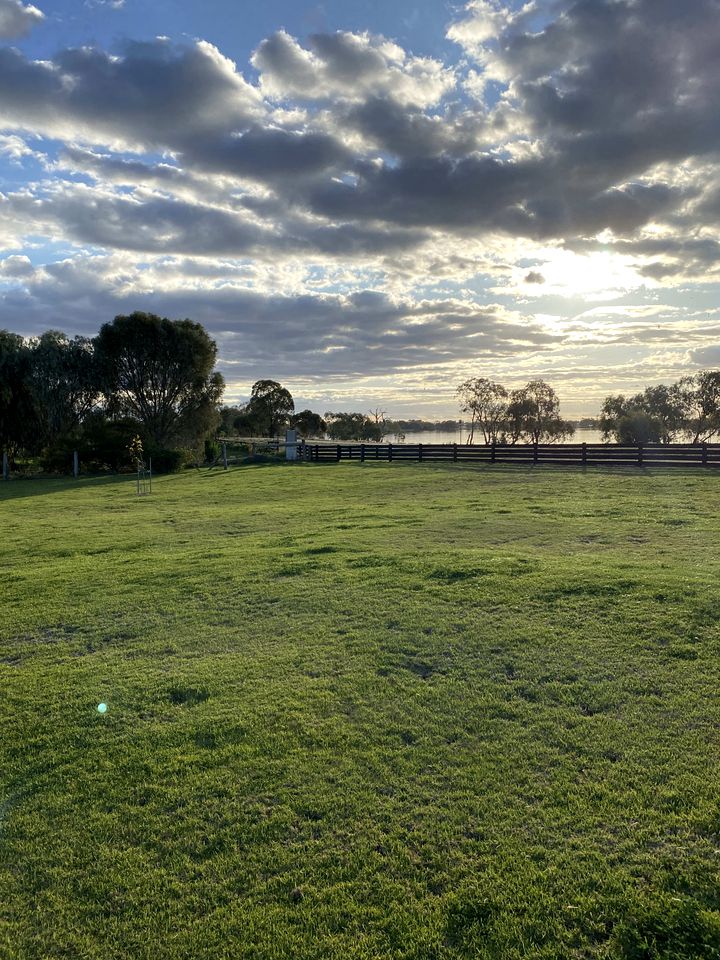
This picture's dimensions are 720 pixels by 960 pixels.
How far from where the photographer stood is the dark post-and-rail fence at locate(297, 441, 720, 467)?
22.7 meters

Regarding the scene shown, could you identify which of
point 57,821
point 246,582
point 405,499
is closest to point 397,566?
point 246,582

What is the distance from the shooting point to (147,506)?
50.8ft

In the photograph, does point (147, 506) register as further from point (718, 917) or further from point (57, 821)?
point (718, 917)

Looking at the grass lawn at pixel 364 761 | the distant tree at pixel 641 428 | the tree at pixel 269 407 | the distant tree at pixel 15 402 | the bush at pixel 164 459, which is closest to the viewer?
the grass lawn at pixel 364 761

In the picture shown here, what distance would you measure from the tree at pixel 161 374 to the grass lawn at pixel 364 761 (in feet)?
101

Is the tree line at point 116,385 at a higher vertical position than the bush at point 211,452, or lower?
higher

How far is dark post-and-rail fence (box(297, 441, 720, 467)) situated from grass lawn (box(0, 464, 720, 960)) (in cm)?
1763

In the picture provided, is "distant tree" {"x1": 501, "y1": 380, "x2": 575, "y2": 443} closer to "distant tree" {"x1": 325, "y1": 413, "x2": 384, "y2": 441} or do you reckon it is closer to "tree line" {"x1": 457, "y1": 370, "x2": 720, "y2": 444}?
"tree line" {"x1": 457, "y1": 370, "x2": 720, "y2": 444}

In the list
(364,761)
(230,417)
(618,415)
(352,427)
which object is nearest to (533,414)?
(618,415)

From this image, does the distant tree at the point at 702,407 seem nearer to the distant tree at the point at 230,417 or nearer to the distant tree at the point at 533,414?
the distant tree at the point at 533,414

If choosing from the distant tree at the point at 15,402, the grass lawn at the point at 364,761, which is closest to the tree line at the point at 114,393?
the distant tree at the point at 15,402

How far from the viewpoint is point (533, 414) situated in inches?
2285

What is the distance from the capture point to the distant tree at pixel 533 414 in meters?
57.8

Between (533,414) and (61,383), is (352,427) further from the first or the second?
(61,383)
